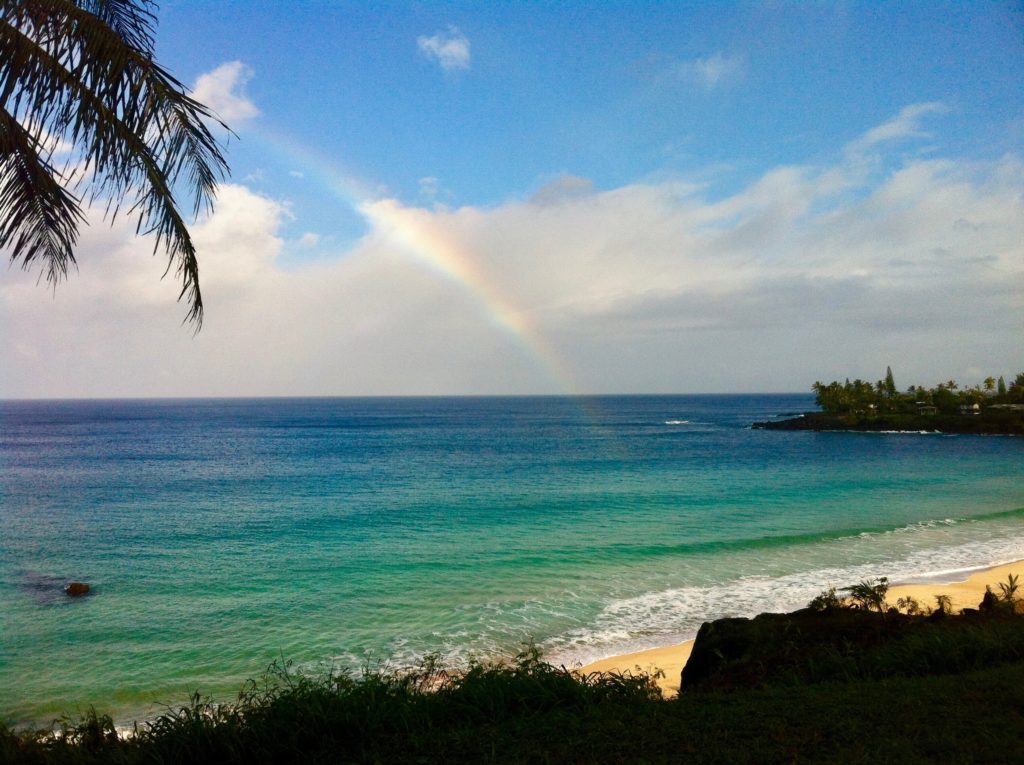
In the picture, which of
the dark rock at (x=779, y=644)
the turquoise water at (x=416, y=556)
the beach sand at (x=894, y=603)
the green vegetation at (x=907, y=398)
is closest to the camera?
the dark rock at (x=779, y=644)

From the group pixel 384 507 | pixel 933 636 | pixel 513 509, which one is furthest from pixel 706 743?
pixel 384 507

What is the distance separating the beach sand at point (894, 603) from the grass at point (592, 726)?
2.42m

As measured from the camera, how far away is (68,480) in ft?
143

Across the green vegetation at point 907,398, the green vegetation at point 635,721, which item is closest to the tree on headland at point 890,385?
the green vegetation at point 907,398

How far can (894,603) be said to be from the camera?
14.9 m

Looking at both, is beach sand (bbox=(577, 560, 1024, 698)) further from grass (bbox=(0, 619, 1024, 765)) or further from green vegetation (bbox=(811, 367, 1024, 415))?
green vegetation (bbox=(811, 367, 1024, 415))

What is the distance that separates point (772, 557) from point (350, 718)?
18838 millimetres

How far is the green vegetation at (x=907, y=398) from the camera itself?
10619 cm

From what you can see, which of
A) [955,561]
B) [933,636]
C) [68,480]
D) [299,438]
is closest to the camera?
[933,636]

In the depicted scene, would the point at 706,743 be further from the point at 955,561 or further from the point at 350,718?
the point at 955,561

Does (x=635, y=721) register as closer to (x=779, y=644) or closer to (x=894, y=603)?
(x=779, y=644)

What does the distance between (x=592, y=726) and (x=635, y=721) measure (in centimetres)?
40

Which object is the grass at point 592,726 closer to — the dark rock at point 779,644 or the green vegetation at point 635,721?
the green vegetation at point 635,721

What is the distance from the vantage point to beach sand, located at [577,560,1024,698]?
11.6m
